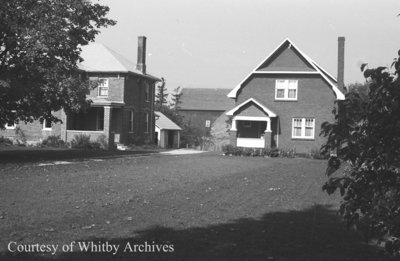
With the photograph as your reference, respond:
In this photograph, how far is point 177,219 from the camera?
8758 millimetres

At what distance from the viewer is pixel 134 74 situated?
142ft

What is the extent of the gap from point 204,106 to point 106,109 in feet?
166

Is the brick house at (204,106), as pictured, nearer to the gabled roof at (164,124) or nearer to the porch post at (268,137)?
the gabled roof at (164,124)

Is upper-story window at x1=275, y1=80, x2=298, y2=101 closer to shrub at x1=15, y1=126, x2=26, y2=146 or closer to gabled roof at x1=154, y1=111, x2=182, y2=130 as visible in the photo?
gabled roof at x1=154, y1=111, x2=182, y2=130

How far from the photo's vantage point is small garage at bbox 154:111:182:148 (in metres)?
54.2

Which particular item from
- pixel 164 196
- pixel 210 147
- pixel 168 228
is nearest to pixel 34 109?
pixel 164 196

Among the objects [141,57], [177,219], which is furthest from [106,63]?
[177,219]

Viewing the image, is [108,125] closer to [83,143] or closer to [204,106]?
[83,143]

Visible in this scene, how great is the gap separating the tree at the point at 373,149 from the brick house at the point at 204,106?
263ft

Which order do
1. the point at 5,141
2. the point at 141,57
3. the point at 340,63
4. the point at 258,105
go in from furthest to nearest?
1. the point at 141,57
2. the point at 340,63
3. the point at 258,105
4. the point at 5,141

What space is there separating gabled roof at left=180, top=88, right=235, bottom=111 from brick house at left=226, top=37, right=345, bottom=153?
44820 millimetres

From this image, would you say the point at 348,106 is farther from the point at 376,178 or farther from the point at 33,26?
the point at 33,26

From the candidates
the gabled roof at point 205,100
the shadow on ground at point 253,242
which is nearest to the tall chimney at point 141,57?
the shadow on ground at point 253,242

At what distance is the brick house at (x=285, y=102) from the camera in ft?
132
